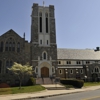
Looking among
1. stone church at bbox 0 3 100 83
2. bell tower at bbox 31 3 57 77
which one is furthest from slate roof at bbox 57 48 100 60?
bell tower at bbox 31 3 57 77

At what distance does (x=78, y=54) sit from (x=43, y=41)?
54.6 ft

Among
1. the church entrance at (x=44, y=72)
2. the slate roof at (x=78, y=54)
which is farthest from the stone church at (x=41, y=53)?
the slate roof at (x=78, y=54)

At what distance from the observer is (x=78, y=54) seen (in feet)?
175

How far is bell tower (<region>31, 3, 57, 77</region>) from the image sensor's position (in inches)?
1593

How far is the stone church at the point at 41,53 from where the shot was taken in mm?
38156

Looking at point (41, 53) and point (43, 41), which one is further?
point (43, 41)

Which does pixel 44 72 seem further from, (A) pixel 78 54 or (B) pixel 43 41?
(A) pixel 78 54

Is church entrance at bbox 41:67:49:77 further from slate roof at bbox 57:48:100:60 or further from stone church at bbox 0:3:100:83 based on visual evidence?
slate roof at bbox 57:48:100:60

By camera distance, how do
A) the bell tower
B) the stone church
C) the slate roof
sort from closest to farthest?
the stone church
the bell tower
the slate roof

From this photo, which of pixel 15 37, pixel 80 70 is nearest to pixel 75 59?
pixel 80 70

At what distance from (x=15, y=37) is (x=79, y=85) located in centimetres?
2015

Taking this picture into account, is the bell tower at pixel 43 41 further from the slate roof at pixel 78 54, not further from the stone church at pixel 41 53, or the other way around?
the slate roof at pixel 78 54

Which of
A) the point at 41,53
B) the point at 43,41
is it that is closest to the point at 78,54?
the point at 43,41

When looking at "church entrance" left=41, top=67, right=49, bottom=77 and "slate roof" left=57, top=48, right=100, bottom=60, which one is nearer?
"church entrance" left=41, top=67, right=49, bottom=77
